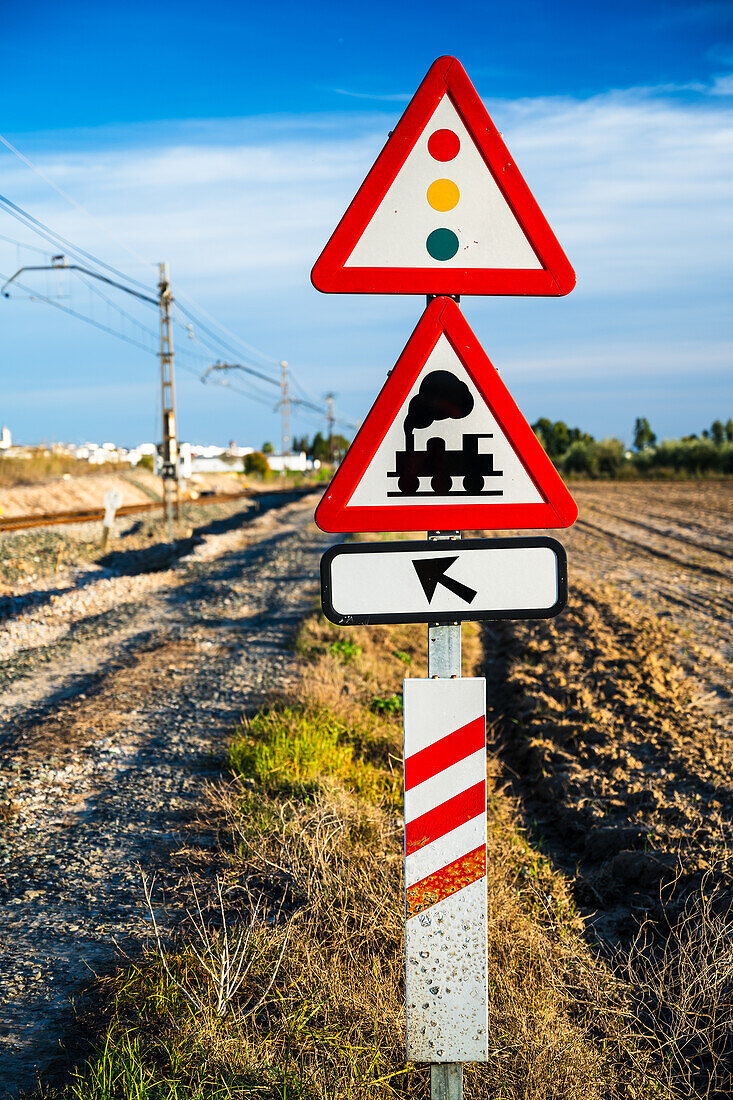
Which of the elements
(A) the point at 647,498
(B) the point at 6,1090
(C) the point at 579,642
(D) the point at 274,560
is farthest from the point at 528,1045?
(A) the point at 647,498

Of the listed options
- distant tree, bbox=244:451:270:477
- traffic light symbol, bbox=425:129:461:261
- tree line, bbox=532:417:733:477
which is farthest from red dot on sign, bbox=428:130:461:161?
distant tree, bbox=244:451:270:477

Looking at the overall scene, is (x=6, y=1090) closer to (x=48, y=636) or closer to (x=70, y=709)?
(x=70, y=709)

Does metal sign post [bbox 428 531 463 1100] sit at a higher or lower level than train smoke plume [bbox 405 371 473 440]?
lower

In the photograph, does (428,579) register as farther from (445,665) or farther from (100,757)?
(100,757)

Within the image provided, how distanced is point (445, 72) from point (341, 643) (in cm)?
668

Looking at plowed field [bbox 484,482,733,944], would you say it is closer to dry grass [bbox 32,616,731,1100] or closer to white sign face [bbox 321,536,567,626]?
dry grass [bbox 32,616,731,1100]

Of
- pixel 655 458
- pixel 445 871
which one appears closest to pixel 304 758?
pixel 445 871

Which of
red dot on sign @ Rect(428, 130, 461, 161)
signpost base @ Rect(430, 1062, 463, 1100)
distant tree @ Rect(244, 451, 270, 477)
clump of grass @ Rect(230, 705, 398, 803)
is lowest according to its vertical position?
clump of grass @ Rect(230, 705, 398, 803)

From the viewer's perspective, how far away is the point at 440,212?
215 cm

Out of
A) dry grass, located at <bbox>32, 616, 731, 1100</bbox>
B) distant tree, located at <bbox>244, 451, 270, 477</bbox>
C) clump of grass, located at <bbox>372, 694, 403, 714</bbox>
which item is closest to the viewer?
dry grass, located at <bbox>32, 616, 731, 1100</bbox>

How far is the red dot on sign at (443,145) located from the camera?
215 centimetres

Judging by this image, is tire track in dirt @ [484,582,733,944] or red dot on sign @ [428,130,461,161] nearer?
red dot on sign @ [428,130,461,161]

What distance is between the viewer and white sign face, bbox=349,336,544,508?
213 centimetres

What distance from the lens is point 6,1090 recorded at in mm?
2559
